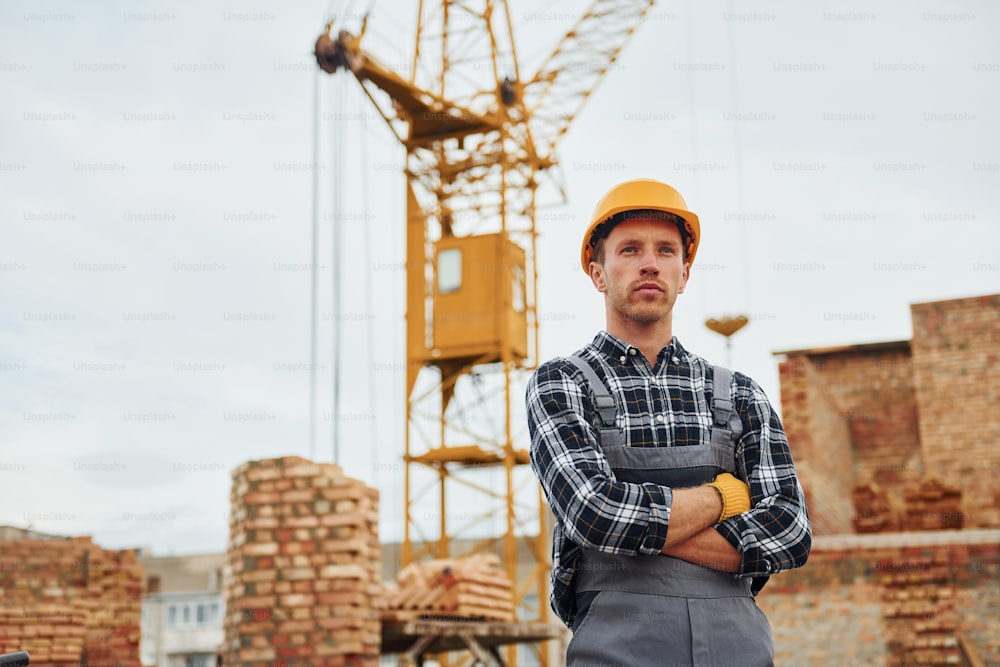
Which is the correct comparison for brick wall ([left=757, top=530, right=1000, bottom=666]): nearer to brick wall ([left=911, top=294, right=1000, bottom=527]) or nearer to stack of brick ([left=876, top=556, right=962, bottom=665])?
stack of brick ([left=876, top=556, right=962, bottom=665])

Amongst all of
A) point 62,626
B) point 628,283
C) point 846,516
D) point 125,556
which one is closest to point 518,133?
point 846,516

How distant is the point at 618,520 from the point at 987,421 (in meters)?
13.4

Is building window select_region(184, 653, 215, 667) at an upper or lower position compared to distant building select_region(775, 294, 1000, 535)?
lower

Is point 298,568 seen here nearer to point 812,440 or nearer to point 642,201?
point 642,201

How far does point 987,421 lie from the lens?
14031 millimetres

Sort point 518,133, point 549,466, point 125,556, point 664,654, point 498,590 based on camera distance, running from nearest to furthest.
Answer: point 664,654 → point 549,466 → point 125,556 → point 498,590 → point 518,133

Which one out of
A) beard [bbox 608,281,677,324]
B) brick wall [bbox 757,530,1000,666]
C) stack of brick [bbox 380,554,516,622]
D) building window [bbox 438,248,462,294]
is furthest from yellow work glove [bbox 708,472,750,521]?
building window [bbox 438,248,462,294]

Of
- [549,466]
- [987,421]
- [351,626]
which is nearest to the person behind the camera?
[549,466]

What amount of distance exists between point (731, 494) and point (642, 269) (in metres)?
0.53

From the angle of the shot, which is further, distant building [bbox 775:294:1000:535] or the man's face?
distant building [bbox 775:294:1000:535]

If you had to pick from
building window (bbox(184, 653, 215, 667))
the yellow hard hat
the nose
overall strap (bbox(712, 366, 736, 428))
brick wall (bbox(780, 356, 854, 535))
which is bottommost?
building window (bbox(184, 653, 215, 667))

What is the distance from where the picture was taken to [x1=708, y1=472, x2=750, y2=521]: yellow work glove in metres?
2.25

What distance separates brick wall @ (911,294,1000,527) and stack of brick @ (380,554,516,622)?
6132 mm

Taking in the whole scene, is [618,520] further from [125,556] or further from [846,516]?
[846,516]
